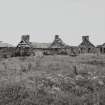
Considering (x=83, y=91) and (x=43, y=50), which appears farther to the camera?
(x=43, y=50)

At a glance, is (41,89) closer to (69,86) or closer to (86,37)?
(69,86)

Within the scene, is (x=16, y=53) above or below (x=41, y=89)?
above

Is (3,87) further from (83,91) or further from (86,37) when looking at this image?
(86,37)

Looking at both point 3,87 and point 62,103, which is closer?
point 62,103

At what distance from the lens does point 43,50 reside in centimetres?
1922

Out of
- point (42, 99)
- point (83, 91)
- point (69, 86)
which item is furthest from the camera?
point (69, 86)

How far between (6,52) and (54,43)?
23.8 meters

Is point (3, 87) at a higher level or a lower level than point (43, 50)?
lower

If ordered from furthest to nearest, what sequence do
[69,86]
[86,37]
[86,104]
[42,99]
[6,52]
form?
[86,37], [6,52], [69,86], [42,99], [86,104]

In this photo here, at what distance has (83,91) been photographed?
6523 millimetres

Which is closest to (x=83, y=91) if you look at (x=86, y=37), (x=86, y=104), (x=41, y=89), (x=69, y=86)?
(x=69, y=86)

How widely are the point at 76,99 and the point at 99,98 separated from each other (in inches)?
30.5

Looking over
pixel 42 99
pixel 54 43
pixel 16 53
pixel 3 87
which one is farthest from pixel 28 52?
pixel 54 43

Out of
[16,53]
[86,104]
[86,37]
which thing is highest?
[86,37]
